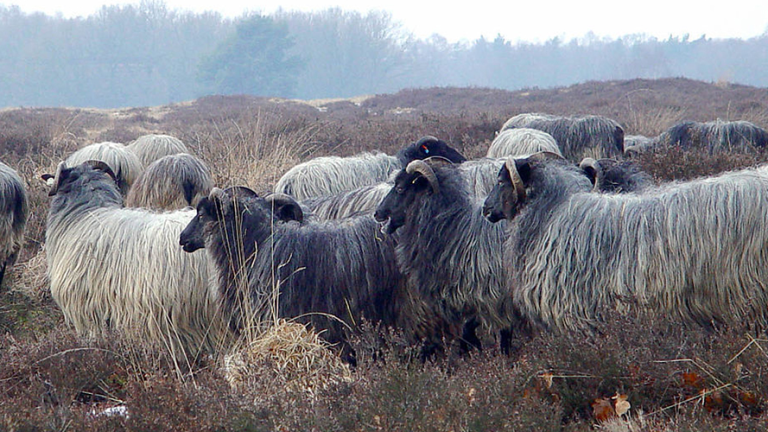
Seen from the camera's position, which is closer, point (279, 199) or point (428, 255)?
point (428, 255)

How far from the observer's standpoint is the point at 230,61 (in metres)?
69.6

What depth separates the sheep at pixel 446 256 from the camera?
16.5ft

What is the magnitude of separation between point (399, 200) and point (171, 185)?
3425 mm

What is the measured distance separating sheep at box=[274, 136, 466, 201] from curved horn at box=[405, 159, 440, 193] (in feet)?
8.54

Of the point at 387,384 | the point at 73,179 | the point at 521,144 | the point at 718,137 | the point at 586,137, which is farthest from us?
the point at 586,137

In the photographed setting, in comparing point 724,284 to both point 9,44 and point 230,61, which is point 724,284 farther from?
point 9,44

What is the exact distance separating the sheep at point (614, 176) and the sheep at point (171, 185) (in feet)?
13.8

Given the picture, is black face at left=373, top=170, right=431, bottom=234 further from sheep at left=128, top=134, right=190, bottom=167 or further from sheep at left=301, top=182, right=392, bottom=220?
sheep at left=128, top=134, right=190, bottom=167

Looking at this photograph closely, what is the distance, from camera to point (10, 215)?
6941mm

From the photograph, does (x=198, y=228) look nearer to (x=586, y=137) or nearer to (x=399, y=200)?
(x=399, y=200)

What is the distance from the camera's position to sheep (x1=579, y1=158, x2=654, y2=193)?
555 cm

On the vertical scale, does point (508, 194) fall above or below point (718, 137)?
above

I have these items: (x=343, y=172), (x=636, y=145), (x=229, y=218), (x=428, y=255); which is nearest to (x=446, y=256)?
(x=428, y=255)

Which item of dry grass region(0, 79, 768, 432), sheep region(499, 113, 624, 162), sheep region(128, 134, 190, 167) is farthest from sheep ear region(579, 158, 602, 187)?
sheep region(128, 134, 190, 167)
